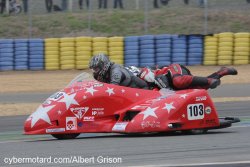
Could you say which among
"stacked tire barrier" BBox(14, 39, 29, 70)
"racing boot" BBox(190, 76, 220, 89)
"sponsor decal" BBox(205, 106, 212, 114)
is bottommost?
"stacked tire barrier" BBox(14, 39, 29, 70)

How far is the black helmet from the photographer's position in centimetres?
1138

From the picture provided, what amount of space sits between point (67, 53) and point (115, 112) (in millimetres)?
12887

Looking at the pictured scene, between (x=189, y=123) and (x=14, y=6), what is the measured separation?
18.1 metres

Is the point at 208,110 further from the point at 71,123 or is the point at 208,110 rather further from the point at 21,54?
the point at 21,54

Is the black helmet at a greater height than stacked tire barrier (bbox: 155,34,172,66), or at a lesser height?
greater

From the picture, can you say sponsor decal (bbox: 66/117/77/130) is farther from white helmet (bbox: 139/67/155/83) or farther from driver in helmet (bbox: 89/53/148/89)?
white helmet (bbox: 139/67/155/83)

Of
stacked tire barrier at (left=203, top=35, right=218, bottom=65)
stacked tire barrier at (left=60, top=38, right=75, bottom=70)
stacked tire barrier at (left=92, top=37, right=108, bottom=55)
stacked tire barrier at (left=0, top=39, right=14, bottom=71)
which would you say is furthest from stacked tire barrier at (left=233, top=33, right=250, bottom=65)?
stacked tire barrier at (left=0, top=39, right=14, bottom=71)

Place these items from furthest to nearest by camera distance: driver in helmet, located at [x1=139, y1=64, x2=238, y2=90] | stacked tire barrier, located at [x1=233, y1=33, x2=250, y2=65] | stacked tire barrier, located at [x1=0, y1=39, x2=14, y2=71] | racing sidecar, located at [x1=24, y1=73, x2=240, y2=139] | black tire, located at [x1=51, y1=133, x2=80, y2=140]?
stacked tire barrier, located at [x1=233, y1=33, x2=250, y2=65], stacked tire barrier, located at [x1=0, y1=39, x2=14, y2=71], driver in helmet, located at [x1=139, y1=64, x2=238, y2=90], black tire, located at [x1=51, y1=133, x2=80, y2=140], racing sidecar, located at [x1=24, y1=73, x2=240, y2=139]

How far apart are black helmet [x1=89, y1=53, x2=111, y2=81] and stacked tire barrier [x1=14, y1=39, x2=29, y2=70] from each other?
12.5m

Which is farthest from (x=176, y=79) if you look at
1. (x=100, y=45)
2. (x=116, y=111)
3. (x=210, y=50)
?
(x=210, y=50)

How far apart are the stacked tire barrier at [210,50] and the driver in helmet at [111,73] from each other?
1270cm

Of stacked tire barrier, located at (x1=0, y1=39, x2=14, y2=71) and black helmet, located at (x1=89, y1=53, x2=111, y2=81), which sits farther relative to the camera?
stacked tire barrier, located at (x1=0, y1=39, x2=14, y2=71)

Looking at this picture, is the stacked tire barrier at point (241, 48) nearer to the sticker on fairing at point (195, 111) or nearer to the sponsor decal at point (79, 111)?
the sticker on fairing at point (195, 111)

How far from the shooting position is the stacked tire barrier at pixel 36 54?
23683 millimetres
